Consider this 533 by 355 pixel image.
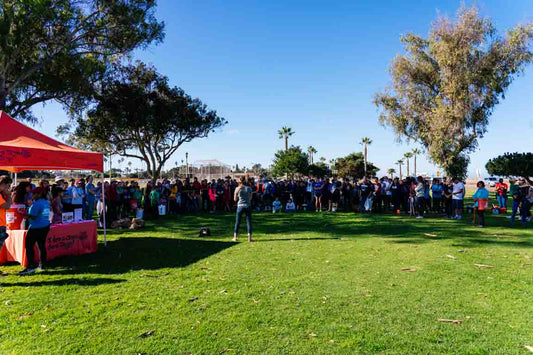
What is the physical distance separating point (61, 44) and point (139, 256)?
506 inches

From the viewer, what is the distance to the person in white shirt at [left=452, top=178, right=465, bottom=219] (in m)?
13.6

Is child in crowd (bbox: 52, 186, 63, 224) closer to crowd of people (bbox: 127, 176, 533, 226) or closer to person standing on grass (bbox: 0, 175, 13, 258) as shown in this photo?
person standing on grass (bbox: 0, 175, 13, 258)

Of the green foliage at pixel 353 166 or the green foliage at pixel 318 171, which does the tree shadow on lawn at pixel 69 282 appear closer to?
the green foliage at pixel 318 171

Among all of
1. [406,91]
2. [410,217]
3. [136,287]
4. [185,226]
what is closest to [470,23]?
[406,91]

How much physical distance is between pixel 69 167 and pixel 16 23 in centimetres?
900

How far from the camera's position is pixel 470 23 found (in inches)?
928

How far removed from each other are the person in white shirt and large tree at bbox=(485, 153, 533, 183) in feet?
68.8

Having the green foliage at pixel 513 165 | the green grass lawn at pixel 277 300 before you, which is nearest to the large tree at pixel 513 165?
the green foliage at pixel 513 165

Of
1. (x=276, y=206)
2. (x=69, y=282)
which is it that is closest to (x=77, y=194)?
(x=69, y=282)

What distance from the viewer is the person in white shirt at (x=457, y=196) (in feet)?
44.5

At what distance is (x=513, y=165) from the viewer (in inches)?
1216

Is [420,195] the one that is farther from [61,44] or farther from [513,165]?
[513,165]

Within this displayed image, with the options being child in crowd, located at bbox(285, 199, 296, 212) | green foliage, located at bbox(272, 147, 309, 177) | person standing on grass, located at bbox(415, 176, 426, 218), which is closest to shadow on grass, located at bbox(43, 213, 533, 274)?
person standing on grass, located at bbox(415, 176, 426, 218)

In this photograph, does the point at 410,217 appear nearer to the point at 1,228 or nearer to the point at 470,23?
the point at 1,228
